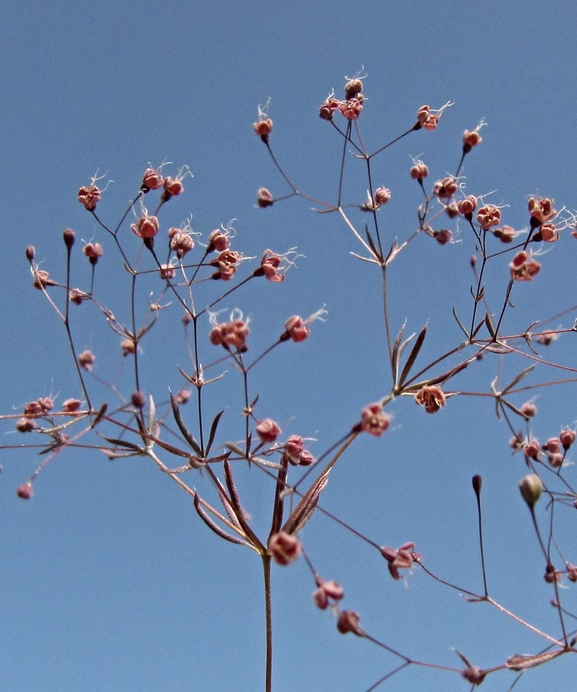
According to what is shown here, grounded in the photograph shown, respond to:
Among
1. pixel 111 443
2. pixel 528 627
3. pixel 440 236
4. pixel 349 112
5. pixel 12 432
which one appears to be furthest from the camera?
pixel 349 112

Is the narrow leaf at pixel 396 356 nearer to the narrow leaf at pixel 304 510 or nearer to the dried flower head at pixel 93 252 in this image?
the narrow leaf at pixel 304 510

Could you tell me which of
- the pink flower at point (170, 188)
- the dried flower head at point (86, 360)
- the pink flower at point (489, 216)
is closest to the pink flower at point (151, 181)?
the pink flower at point (170, 188)

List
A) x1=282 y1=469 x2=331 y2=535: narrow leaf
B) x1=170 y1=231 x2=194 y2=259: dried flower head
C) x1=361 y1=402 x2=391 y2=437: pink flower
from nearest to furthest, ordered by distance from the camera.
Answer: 1. x1=361 y1=402 x2=391 y2=437: pink flower
2. x1=282 y1=469 x2=331 y2=535: narrow leaf
3. x1=170 y1=231 x2=194 y2=259: dried flower head

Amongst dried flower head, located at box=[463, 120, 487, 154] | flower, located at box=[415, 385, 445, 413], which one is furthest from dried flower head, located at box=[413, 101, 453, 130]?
flower, located at box=[415, 385, 445, 413]

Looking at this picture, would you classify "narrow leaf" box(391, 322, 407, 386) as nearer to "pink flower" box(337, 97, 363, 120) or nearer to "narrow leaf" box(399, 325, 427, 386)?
"narrow leaf" box(399, 325, 427, 386)

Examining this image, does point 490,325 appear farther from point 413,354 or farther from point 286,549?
point 286,549

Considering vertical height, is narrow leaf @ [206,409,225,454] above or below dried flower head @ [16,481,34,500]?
above

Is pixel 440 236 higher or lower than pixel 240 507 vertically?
higher

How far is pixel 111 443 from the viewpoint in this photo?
451 centimetres

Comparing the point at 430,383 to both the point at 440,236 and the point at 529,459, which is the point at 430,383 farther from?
the point at 440,236

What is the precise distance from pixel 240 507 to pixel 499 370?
1.97 meters

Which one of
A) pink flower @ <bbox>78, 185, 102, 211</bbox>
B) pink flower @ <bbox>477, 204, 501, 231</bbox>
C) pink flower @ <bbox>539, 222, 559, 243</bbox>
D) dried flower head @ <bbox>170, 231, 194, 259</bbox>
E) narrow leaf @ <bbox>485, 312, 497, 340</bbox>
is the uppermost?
pink flower @ <bbox>78, 185, 102, 211</bbox>

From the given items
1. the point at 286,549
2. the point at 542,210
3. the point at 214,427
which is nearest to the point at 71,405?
the point at 214,427

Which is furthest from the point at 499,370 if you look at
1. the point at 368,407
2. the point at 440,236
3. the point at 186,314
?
the point at 186,314
